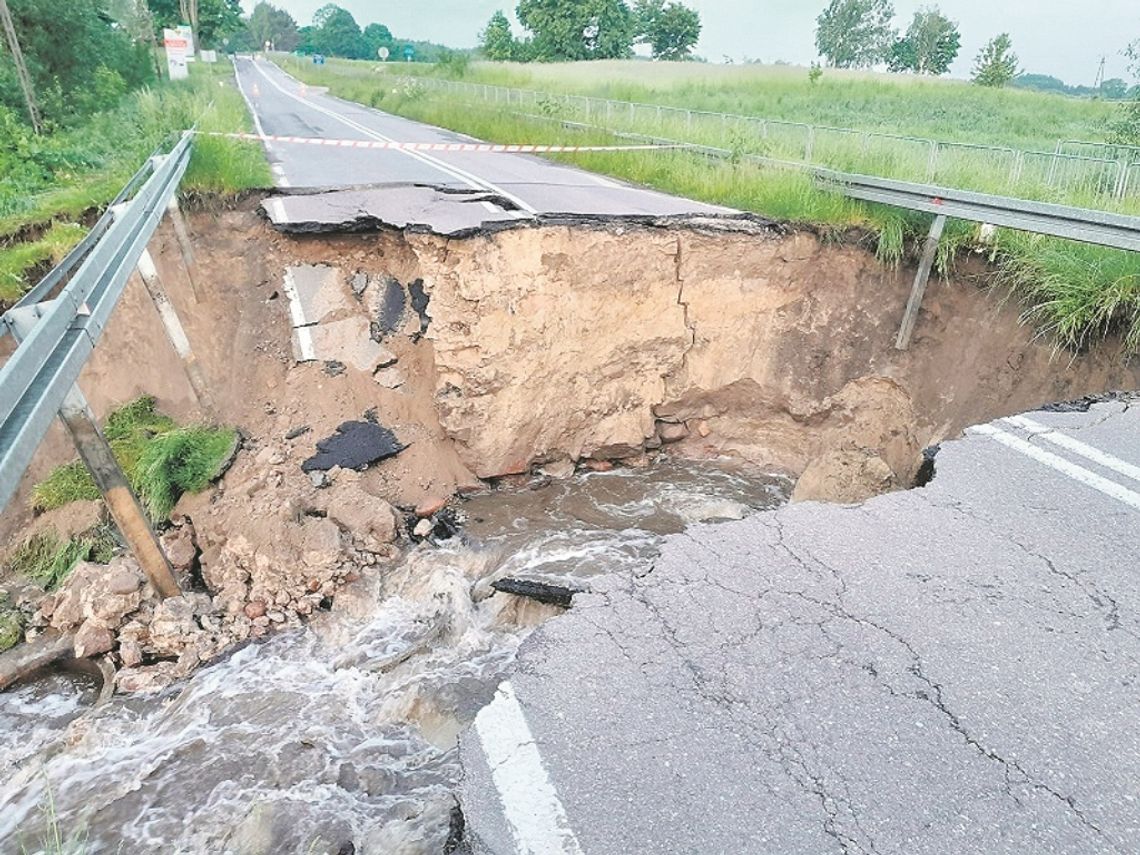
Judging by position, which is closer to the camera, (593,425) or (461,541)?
(461,541)

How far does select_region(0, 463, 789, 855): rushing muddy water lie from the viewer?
402 cm

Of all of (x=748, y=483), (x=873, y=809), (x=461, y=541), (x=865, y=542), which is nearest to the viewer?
(x=873, y=809)

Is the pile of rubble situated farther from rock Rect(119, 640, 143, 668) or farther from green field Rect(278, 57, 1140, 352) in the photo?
green field Rect(278, 57, 1140, 352)

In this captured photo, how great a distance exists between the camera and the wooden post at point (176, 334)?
22.5ft

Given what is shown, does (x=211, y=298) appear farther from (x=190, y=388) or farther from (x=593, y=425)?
(x=593, y=425)

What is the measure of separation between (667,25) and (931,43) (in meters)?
25.9

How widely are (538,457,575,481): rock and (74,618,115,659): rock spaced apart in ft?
14.6

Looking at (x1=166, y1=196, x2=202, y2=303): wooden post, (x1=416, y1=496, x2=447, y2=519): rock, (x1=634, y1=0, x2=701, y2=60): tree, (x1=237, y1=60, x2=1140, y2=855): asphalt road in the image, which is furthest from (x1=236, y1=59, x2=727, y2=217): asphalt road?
(x1=634, y1=0, x2=701, y2=60): tree

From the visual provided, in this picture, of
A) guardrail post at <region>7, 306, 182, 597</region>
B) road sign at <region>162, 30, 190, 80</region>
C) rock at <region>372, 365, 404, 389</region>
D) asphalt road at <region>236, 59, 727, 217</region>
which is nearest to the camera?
guardrail post at <region>7, 306, 182, 597</region>

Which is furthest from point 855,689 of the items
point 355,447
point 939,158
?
point 939,158

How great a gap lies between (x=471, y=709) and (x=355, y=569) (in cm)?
236

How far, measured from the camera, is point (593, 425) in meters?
8.49

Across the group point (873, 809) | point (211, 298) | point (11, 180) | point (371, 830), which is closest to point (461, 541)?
point (371, 830)

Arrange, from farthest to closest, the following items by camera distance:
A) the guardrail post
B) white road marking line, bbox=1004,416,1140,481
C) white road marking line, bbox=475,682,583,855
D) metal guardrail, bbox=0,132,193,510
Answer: the guardrail post < white road marking line, bbox=1004,416,1140,481 < metal guardrail, bbox=0,132,193,510 < white road marking line, bbox=475,682,583,855
